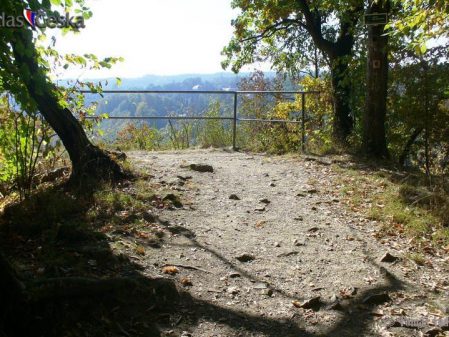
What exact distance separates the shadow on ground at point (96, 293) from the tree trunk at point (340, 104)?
736cm

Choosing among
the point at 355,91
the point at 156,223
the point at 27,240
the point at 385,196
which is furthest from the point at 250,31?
the point at 27,240

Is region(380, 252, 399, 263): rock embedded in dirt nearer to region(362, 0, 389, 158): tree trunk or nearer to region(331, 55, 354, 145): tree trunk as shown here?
region(362, 0, 389, 158): tree trunk

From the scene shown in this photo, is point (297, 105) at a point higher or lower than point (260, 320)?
higher

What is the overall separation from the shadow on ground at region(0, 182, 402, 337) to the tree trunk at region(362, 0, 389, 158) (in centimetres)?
547

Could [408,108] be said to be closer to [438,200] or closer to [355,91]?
[355,91]

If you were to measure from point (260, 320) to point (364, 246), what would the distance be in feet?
6.86

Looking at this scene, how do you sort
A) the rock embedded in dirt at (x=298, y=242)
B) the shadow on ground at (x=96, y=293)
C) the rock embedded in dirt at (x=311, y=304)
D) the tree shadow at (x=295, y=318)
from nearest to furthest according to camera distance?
the shadow on ground at (x=96, y=293)
the tree shadow at (x=295, y=318)
the rock embedded in dirt at (x=311, y=304)
the rock embedded in dirt at (x=298, y=242)

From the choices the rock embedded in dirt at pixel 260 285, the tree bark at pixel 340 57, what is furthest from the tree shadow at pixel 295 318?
the tree bark at pixel 340 57

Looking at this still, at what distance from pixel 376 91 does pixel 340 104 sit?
2.37 metres

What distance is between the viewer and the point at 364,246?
18.0ft

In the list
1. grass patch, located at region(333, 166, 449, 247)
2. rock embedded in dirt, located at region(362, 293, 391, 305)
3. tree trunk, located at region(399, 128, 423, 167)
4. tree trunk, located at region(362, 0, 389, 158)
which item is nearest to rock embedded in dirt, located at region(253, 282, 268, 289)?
rock embedded in dirt, located at region(362, 293, 391, 305)

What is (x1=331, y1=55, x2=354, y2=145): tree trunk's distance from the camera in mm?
11523

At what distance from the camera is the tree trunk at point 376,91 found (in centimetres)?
911

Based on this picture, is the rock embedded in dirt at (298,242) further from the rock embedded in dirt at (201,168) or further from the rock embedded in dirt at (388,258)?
the rock embedded in dirt at (201,168)
